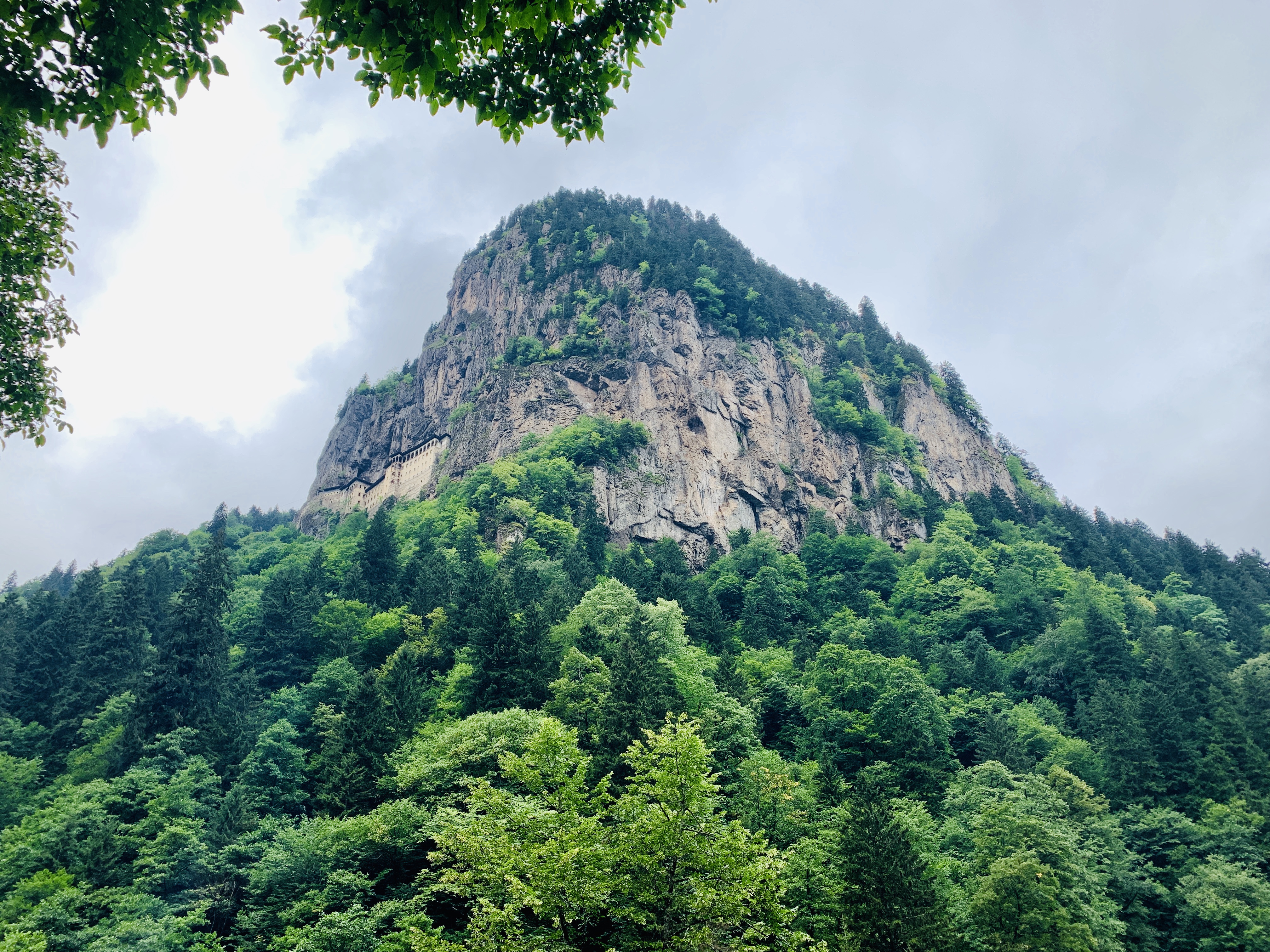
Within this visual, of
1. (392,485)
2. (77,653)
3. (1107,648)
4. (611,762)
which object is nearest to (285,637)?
(77,653)

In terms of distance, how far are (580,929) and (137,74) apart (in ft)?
61.8

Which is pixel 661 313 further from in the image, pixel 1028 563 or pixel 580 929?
pixel 580 929

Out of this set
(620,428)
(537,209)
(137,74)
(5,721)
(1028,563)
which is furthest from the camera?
(537,209)

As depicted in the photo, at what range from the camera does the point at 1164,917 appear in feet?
99.4

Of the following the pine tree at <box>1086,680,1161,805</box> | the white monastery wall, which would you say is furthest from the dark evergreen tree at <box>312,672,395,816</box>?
the white monastery wall

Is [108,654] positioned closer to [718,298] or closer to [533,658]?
[533,658]

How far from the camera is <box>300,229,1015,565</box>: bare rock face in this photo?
9606 cm

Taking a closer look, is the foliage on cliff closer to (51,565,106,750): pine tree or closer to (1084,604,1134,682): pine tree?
(1084,604,1134,682): pine tree

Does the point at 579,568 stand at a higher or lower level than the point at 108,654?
higher

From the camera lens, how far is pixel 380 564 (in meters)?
63.2

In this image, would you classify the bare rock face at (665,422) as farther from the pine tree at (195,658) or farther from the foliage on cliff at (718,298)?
the pine tree at (195,658)

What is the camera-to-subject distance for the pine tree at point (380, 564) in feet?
188

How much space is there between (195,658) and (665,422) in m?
68.2

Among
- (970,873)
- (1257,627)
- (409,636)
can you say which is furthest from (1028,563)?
(409,636)
